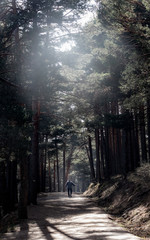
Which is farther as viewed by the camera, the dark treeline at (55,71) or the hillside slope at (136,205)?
the dark treeline at (55,71)

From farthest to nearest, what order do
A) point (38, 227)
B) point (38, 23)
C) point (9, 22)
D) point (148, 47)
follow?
point (38, 23), point (9, 22), point (38, 227), point (148, 47)

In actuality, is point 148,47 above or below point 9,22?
below

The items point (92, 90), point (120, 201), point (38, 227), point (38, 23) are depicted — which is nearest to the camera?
point (38, 227)

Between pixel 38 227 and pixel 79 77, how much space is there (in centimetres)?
1144

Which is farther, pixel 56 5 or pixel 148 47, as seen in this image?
pixel 56 5

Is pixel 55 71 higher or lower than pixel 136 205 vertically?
higher

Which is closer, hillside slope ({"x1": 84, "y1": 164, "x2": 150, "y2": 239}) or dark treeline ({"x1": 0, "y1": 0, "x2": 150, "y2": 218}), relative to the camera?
hillside slope ({"x1": 84, "y1": 164, "x2": 150, "y2": 239})

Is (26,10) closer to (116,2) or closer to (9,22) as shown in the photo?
(9,22)

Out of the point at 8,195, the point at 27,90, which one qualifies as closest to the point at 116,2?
the point at 27,90

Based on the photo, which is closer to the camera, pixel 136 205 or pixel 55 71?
pixel 136 205

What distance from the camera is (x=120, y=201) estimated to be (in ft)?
51.0

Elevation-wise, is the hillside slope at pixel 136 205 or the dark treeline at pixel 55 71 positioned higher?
the dark treeline at pixel 55 71

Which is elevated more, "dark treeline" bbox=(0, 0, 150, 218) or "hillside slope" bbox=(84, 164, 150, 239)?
"dark treeline" bbox=(0, 0, 150, 218)

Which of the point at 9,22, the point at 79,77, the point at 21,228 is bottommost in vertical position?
the point at 21,228
